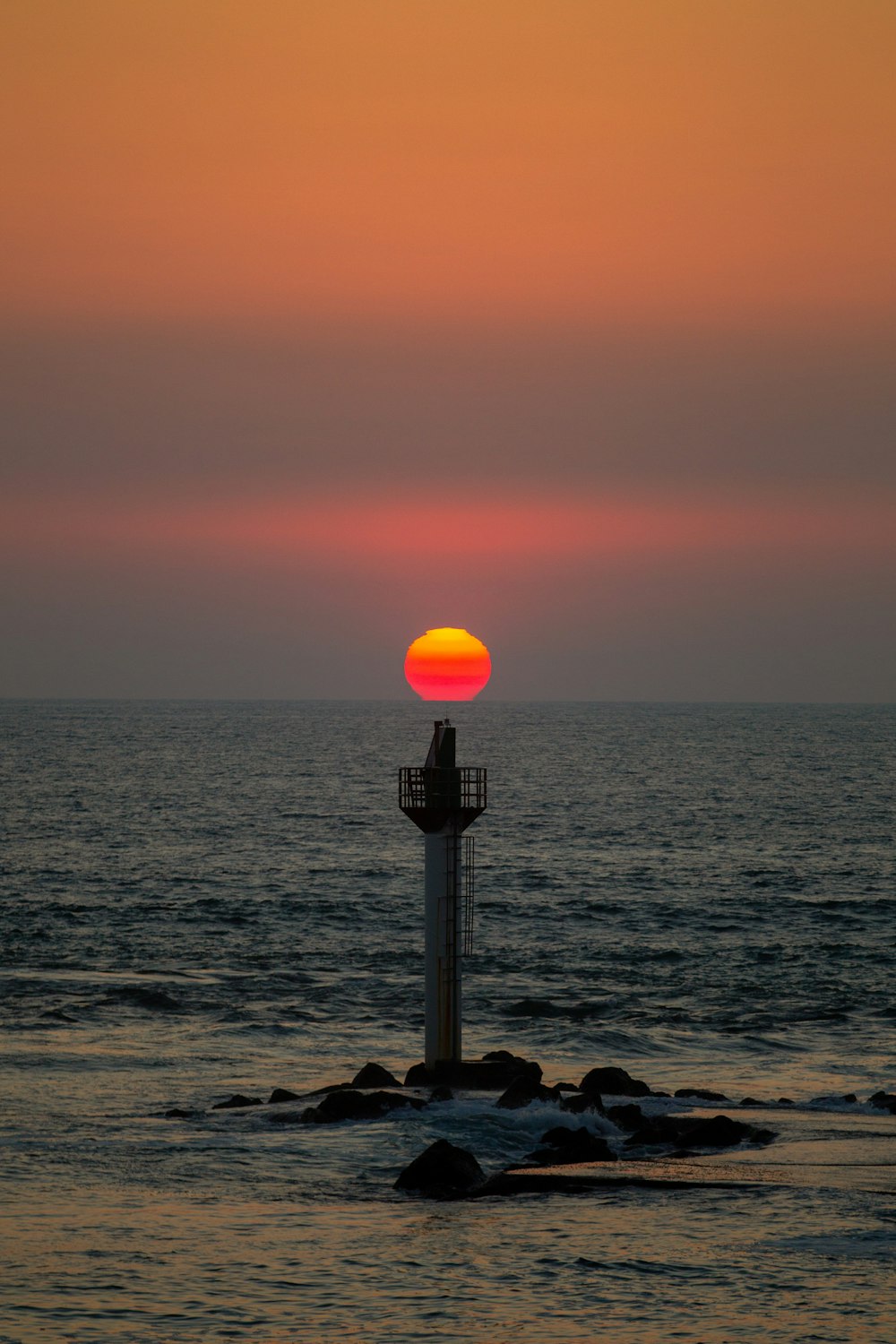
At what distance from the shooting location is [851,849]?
3172 inches

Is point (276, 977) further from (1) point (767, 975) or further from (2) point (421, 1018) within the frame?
(1) point (767, 975)

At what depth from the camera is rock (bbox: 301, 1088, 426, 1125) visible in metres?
27.1

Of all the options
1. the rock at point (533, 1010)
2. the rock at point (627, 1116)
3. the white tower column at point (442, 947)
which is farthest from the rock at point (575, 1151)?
the rock at point (533, 1010)

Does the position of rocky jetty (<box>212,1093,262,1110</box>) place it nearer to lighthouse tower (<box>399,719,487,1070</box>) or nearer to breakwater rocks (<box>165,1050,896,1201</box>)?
breakwater rocks (<box>165,1050,896,1201</box>)

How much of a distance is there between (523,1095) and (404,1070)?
619 centimetres

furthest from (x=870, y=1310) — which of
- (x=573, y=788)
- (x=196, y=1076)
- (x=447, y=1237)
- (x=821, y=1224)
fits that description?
(x=573, y=788)

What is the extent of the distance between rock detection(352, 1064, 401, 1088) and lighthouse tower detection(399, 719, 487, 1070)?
77 centimetres

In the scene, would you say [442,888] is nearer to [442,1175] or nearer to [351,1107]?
[351,1107]

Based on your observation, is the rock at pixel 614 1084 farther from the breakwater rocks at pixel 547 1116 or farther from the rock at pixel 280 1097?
the rock at pixel 280 1097

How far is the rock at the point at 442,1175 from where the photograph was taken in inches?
896

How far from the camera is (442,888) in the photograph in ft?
97.1

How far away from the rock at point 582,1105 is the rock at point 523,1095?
0.30m

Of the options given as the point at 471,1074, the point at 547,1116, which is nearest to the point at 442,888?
the point at 471,1074

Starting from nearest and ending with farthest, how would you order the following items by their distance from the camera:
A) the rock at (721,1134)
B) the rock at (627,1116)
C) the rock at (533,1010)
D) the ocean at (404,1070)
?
the ocean at (404,1070), the rock at (721,1134), the rock at (627,1116), the rock at (533,1010)
